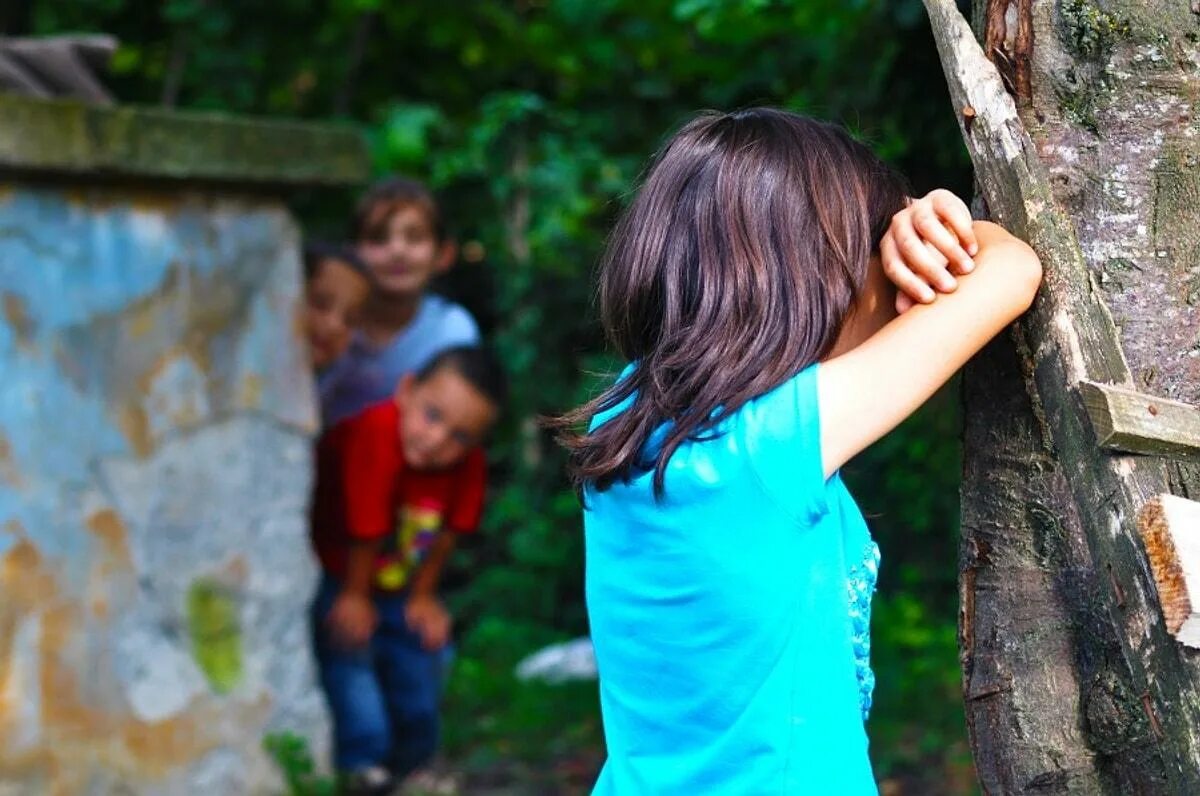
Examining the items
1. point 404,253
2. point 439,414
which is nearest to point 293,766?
point 439,414

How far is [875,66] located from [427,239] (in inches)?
56.5

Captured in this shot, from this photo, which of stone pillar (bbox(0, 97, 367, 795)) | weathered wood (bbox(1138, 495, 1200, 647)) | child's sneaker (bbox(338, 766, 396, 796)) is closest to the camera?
weathered wood (bbox(1138, 495, 1200, 647))

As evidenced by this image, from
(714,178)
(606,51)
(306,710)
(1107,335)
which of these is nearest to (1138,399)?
(1107,335)

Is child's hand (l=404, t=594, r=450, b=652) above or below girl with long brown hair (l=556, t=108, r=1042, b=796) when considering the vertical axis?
below

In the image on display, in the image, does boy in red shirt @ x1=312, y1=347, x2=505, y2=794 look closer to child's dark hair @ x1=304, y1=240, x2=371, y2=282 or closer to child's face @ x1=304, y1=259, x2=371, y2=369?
child's face @ x1=304, y1=259, x2=371, y2=369

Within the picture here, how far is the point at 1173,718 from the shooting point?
4.19ft

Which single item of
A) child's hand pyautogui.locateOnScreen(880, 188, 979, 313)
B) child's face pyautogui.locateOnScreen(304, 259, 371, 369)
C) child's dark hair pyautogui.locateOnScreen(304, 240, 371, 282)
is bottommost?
child's hand pyautogui.locateOnScreen(880, 188, 979, 313)

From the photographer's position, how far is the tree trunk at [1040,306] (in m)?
1.57

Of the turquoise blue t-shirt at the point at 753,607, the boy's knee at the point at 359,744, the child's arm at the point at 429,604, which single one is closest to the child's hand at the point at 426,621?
the child's arm at the point at 429,604

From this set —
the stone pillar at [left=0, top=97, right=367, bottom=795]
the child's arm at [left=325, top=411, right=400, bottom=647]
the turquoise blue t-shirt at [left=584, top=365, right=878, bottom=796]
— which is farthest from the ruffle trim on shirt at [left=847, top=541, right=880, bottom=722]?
the child's arm at [left=325, top=411, right=400, bottom=647]

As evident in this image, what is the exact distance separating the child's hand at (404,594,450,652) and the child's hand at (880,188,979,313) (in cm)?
284

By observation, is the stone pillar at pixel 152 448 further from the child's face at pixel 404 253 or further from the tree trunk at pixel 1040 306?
the tree trunk at pixel 1040 306

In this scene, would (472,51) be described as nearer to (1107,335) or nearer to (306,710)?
(306,710)

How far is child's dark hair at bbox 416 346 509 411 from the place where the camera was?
393 cm
